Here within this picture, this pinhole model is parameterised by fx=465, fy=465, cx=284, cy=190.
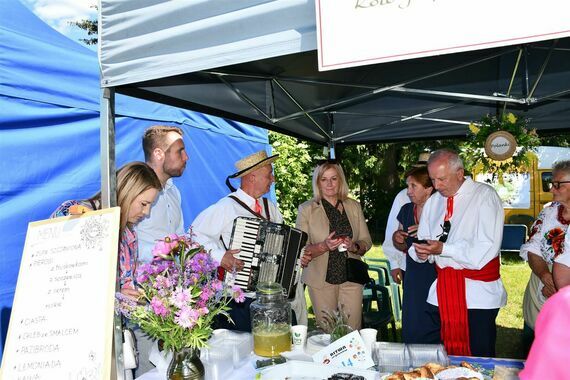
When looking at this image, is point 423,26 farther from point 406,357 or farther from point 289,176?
point 289,176

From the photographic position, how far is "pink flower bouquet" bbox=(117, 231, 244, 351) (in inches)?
64.1

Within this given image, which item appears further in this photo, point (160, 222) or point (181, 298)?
point (160, 222)

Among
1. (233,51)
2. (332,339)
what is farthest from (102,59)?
(332,339)

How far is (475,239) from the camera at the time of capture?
2.85 meters

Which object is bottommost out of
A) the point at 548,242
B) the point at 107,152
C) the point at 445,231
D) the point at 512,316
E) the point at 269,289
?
the point at 512,316

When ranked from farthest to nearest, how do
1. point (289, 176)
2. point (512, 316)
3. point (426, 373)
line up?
1. point (289, 176)
2. point (512, 316)
3. point (426, 373)

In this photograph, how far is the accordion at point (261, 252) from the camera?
10.6 ft

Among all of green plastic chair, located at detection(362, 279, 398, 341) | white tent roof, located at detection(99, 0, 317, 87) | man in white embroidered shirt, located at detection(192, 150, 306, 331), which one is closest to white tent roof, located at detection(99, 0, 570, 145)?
white tent roof, located at detection(99, 0, 317, 87)

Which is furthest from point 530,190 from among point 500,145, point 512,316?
point 500,145

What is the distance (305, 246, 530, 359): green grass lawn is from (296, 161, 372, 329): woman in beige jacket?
1518mm

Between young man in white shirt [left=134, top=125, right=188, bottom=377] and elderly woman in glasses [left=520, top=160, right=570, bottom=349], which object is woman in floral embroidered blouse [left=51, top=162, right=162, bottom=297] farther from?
elderly woman in glasses [left=520, top=160, right=570, bottom=349]

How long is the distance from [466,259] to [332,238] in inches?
40.2

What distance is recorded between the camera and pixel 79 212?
1.73 m

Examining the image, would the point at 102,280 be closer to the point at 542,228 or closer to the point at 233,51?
the point at 233,51
